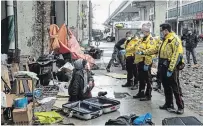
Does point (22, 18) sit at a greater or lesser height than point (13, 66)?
greater

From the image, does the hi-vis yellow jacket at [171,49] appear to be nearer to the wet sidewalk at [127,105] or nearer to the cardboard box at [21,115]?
the wet sidewalk at [127,105]

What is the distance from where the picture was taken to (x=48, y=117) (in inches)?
263

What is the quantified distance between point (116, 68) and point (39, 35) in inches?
170

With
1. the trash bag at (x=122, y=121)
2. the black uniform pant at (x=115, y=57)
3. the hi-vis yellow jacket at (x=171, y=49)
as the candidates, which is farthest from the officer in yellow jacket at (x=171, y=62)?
the black uniform pant at (x=115, y=57)

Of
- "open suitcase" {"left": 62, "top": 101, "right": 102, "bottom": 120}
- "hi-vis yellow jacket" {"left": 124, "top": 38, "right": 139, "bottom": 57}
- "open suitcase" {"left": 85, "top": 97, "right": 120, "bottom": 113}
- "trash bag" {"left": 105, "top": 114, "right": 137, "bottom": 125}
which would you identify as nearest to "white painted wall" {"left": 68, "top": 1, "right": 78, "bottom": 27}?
"hi-vis yellow jacket" {"left": 124, "top": 38, "right": 139, "bottom": 57}

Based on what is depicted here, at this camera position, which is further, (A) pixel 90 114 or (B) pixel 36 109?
(B) pixel 36 109

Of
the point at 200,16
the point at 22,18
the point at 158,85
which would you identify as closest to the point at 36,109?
the point at 158,85

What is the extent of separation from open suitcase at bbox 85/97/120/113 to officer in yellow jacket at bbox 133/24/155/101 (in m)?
1.30

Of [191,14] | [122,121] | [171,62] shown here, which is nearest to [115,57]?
[171,62]

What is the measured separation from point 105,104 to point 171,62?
5.72 ft

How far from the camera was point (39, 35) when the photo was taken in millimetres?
13422

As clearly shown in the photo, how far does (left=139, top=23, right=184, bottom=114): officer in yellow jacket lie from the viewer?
23.7 feet

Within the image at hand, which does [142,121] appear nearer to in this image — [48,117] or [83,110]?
[83,110]

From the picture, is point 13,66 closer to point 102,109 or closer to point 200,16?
point 102,109
